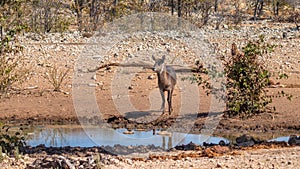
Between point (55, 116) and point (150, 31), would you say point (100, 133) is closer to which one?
point (55, 116)

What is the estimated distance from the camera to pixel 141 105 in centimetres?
1459

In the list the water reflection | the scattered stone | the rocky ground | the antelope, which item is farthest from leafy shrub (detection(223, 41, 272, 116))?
the scattered stone

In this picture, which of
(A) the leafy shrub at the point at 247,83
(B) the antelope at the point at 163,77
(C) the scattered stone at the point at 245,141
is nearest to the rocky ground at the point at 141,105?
(A) the leafy shrub at the point at 247,83

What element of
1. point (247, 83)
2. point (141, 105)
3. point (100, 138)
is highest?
point (247, 83)

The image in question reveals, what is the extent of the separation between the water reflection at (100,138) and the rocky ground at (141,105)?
1.61 ft

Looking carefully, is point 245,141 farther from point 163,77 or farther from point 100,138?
point 163,77

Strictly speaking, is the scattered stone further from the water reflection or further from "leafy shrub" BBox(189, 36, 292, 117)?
"leafy shrub" BBox(189, 36, 292, 117)

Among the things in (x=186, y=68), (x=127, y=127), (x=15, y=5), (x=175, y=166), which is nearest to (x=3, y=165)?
(x=175, y=166)

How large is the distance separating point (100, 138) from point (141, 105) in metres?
2.71

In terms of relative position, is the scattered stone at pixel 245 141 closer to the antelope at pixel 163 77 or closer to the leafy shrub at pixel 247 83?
the leafy shrub at pixel 247 83

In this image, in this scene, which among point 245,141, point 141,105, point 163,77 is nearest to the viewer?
point 245,141

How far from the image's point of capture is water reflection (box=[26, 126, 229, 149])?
1148cm

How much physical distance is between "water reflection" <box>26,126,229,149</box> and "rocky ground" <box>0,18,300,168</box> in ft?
1.61

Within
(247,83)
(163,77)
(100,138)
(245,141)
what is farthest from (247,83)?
(100,138)
